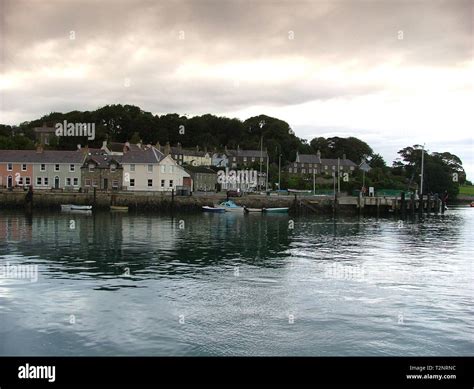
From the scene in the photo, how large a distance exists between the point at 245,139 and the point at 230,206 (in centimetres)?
9172

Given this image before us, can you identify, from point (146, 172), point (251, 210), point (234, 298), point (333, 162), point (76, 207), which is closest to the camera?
point (234, 298)

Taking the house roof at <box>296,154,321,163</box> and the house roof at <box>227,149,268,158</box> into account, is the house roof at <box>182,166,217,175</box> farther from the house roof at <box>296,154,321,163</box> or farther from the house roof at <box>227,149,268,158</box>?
the house roof at <box>296,154,321,163</box>

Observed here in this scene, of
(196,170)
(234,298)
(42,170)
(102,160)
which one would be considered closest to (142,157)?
(102,160)

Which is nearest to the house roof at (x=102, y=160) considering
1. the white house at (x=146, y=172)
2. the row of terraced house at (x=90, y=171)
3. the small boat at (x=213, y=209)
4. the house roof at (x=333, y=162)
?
the row of terraced house at (x=90, y=171)

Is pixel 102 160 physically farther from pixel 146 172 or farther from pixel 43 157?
pixel 43 157

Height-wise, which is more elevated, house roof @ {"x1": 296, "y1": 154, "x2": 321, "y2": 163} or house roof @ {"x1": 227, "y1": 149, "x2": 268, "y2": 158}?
house roof @ {"x1": 227, "y1": 149, "x2": 268, "y2": 158}

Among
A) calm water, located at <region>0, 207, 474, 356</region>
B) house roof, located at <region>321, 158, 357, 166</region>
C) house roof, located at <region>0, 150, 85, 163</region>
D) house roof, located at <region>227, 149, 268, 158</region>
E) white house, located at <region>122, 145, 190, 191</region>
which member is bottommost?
calm water, located at <region>0, 207, 474, 356</region>

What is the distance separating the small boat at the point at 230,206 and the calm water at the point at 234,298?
107ft

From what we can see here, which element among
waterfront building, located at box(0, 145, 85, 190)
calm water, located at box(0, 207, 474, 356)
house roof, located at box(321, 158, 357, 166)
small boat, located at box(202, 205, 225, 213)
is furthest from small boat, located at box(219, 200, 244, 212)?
house roof, located at box(321, 158, 357, 166)

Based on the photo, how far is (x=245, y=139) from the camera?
159875 millimetres

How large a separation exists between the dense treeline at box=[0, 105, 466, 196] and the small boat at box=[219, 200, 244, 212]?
161 ft

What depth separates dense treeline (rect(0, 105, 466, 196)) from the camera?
413 feet

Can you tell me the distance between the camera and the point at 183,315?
1658 cm
